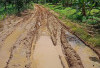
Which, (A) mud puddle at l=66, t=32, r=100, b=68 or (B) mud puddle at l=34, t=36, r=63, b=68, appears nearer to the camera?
(B) mud puddle at l=34, t=36, r=63, b=68

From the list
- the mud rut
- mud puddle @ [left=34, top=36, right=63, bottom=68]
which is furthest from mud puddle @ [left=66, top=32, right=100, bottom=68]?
mud puddle @ [left=34, top=36, right=63, bottom=68]

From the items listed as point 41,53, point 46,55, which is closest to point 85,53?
point 46,55

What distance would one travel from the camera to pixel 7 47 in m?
11.1

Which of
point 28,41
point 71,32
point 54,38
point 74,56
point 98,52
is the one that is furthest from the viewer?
point 71,32

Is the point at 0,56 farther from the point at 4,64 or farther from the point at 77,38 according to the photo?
the point at 77,38

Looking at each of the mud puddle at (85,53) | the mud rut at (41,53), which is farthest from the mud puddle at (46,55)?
the mud puddle at (85,53)

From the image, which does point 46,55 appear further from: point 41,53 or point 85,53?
point 85,53

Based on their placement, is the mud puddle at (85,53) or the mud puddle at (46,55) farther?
the mud puddle at (85,53)


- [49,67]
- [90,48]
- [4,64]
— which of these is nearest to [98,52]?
[90,48]

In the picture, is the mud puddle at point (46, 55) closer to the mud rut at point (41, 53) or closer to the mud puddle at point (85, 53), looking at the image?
the mud rut at point (41, 53)

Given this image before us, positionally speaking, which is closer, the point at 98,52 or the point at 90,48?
the point at 98,52

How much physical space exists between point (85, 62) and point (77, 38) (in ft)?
15.9

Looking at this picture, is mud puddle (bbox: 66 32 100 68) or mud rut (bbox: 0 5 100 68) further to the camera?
mud puddle (bbox: 66 32 100 68)

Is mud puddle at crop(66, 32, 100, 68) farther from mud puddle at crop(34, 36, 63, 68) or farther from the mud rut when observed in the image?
mud puddle at crop(34, 36, 63, 68)
